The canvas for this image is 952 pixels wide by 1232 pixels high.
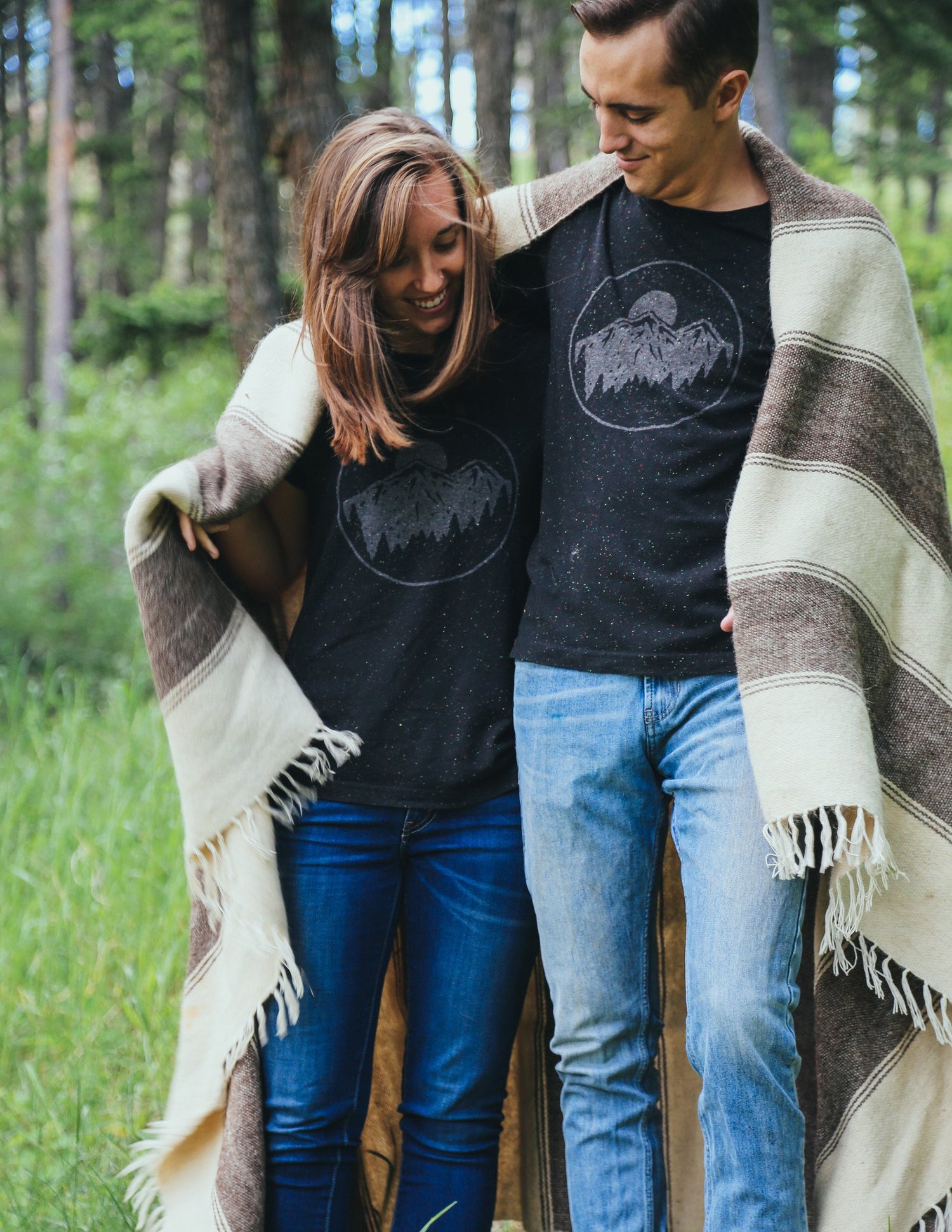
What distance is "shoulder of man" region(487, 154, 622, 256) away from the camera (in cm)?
240

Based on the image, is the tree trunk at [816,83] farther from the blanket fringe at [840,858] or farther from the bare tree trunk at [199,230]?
the blanket fringe at [840,858]

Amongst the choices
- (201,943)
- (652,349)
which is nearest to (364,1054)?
(201,943)

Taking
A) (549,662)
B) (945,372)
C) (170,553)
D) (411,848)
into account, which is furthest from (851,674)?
(945,372)

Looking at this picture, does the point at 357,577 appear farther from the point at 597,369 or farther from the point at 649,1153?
the point at 649,1153

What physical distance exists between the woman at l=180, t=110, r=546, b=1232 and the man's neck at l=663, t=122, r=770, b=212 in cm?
39

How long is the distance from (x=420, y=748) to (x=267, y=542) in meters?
0.54

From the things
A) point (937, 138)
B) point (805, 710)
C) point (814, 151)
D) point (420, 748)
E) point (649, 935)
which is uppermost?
point (937, 138)

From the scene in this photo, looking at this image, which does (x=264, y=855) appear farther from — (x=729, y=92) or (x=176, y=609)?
(x=729, y=92)

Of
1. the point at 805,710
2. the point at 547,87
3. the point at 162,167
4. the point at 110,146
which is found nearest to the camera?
the point at 805,710

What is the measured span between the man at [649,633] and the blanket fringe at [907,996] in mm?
316

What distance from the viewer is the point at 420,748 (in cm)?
231

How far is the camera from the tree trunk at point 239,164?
19.1ft

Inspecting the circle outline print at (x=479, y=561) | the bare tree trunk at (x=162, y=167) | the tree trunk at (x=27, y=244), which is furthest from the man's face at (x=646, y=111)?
the bare tree trunk at (x=162, y=167)

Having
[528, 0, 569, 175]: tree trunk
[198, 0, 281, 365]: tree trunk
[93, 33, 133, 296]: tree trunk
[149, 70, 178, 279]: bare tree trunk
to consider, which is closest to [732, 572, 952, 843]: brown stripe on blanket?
[198, 0, 281, 365]: tree trunk
